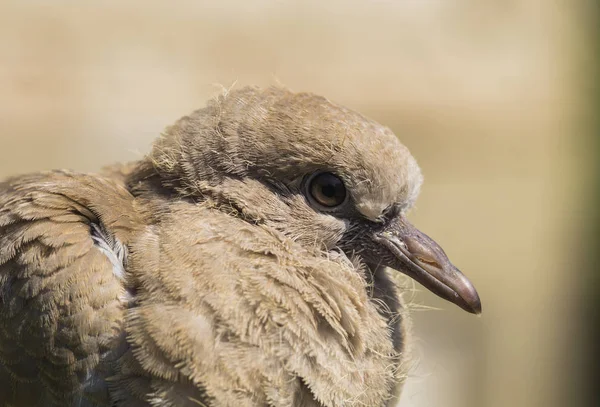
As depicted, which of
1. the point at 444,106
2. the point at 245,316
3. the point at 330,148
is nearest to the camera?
the point at 245,316

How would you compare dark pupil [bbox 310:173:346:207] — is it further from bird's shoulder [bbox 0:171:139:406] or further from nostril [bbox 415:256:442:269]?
bird's shoulder [bbox 0:171:139:406]

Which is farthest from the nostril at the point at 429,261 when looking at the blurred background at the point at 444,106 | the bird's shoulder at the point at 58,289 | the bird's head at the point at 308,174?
the blurred background at the point at 444,106

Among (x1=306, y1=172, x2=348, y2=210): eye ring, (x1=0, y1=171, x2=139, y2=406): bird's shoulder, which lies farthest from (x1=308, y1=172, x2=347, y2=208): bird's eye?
(x1=0, y1=171, x2=139, y2=406): bird's shoulder

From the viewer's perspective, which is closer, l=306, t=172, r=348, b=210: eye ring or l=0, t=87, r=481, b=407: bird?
l=0, t=87, r=481, b=407: bird

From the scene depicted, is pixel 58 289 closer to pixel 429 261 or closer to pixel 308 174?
pixel 308 174

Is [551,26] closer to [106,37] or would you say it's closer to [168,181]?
[106,37]

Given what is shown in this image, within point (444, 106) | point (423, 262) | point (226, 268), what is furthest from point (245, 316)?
point (444, 106)
